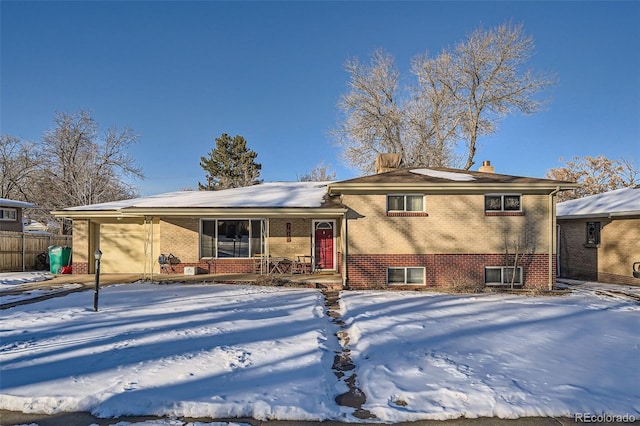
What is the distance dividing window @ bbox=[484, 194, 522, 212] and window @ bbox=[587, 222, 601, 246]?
5503 millimetres

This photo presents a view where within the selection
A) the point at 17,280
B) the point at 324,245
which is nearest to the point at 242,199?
the point at 324,245

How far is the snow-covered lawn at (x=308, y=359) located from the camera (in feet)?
13.0

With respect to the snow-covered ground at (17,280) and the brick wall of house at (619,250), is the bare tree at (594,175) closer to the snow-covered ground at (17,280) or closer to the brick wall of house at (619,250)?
the brick wall of house at (619,250)

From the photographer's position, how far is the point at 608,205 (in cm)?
1530

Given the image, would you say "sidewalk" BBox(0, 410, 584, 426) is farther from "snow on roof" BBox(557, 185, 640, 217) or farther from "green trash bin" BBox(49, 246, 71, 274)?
"snow on roof" BBox(557, 185, 640, 217)

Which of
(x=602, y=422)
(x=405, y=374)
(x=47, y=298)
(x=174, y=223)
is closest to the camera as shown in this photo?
(x=602, y=422)

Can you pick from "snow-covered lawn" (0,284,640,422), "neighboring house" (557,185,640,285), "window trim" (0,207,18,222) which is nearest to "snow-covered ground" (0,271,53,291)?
"snow-covered lawn" (0,284,640,422)

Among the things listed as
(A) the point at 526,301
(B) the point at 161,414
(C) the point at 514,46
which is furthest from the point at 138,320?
(C) the point at 514,46

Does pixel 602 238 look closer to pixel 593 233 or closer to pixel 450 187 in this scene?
pixel 593 233

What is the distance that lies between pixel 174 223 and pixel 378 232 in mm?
7541

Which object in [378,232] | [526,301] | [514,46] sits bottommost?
[526,301]

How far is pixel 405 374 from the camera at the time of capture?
190 inches

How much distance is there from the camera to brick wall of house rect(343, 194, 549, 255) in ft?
39.1

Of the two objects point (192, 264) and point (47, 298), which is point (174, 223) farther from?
point (47, 298)
